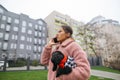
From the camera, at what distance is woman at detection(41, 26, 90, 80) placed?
1.26 metres

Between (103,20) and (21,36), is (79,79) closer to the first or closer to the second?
(21,36)

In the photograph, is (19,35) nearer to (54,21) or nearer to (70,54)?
(54,21)

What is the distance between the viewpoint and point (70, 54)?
4.68 ft

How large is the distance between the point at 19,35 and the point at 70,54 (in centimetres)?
3200

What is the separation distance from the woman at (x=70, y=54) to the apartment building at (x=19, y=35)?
1179 inches

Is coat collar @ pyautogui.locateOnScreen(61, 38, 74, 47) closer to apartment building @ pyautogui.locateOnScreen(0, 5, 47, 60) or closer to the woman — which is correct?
the woman

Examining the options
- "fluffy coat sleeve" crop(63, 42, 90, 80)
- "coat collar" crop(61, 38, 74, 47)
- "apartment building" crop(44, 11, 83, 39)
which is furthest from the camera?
"apartment building" crop(44, 11, 83, 39)

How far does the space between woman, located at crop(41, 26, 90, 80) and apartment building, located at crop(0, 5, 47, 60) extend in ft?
98.2

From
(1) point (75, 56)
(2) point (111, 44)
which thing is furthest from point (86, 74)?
(2) point (111, 44)

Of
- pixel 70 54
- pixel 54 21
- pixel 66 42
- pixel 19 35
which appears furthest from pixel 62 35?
pixel 54 21

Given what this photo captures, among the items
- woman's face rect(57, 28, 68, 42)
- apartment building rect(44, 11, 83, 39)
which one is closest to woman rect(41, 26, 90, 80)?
woman's face rect(57, 28, 68, 42)

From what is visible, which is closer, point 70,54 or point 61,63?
point 61,63

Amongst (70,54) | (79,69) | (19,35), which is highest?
(19,35)

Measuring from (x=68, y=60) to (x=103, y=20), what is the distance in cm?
4556
